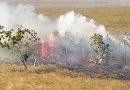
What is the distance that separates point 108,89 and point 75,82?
41.2 ft

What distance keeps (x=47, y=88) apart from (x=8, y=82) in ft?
42.7

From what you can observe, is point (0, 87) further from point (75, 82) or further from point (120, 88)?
point (120, 88)

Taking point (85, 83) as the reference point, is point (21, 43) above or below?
above

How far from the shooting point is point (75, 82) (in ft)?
323

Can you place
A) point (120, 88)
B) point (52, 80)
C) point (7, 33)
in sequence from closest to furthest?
point (120, 88) → point (52, 80) → point (7, 33)

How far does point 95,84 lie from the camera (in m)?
97.4

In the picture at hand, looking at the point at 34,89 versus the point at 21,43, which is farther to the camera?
the point at 21,43

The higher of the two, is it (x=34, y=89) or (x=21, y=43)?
(x=21, y=43)

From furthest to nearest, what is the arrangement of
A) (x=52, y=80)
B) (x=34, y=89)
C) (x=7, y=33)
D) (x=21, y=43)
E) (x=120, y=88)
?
(x=21, y=43)
(x=7, y=33)
(x=52, y=80)
(x=120, y=88)
(x=34, y=89)

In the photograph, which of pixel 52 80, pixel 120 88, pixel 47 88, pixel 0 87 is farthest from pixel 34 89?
pixel 120 88

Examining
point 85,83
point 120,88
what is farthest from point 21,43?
point 120,88

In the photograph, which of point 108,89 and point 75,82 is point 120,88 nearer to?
point 108,89

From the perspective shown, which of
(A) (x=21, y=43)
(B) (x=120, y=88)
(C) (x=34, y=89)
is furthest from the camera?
(A) (x=21, y=43)

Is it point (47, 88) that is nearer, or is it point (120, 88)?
point (47, 88)
